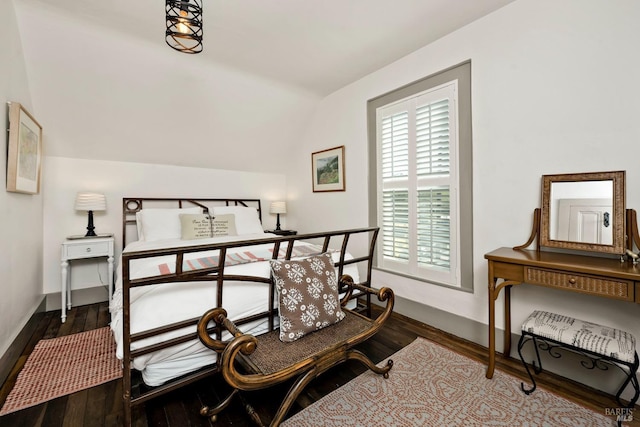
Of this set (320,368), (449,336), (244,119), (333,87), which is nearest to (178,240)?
(244,119)

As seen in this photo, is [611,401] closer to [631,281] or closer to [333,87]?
[631,281]

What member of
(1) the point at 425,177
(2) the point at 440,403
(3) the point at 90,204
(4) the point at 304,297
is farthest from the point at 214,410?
(3) the point at 90,204

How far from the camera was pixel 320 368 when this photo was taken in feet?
4.76

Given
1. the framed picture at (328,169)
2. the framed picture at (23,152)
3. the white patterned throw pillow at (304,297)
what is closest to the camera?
the white patterned throw pillow at (304,297)

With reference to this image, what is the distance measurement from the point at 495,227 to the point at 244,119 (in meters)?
3.18

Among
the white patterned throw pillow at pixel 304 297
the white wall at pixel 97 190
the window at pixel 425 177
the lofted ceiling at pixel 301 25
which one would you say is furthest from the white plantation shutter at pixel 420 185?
the white wall at pixel 97 190

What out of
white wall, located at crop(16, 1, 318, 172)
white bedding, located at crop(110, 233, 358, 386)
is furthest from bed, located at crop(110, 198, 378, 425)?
white wall, located at crop(16, 1, 318, 172)

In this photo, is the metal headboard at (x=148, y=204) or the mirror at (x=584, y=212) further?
the metal headboard at (x=148, y=204)

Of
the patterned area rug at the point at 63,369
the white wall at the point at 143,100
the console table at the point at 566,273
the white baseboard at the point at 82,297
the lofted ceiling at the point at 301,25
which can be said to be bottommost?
the patterned area rug at the point at 63,369

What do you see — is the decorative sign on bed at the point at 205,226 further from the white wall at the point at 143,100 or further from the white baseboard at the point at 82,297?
the white baseboard at the point at 82,297

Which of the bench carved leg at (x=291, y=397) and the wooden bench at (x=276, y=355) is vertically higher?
the wooden bench at (x=276, y=355)

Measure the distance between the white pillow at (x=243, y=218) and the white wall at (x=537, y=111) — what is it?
7.09 feet

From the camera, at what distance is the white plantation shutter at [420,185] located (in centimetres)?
249

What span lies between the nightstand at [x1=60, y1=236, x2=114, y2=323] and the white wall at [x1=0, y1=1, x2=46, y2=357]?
8.6 inches
